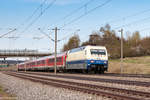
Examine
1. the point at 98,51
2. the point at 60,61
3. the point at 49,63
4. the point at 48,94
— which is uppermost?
the point at 98,51

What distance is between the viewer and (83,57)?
33.5 meters

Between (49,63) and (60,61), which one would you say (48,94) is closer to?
(60,61)

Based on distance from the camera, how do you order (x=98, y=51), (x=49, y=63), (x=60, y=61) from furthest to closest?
(x=49, y=63) → (x=60, y=61) → (x=98, y=51)

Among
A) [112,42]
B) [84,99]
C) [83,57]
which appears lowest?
[84,99]

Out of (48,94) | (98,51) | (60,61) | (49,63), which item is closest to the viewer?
(48,94)

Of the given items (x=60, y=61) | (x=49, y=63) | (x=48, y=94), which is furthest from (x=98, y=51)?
(x=49, y=63)

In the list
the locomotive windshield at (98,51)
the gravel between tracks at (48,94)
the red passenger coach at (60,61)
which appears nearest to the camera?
the gravel between tracks at (48,94)

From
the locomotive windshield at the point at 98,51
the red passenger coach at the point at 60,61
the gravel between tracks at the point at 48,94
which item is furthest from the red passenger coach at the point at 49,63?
the gravel between tracks at the point at 48,94

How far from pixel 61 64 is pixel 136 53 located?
922 inches

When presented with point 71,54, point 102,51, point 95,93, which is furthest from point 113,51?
point 95,93

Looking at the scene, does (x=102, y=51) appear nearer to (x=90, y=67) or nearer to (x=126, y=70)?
(x=90, y=67)

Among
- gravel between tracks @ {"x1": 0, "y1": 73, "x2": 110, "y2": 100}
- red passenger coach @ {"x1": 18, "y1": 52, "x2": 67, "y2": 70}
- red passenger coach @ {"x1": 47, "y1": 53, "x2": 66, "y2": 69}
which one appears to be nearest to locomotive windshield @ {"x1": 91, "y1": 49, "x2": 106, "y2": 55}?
red passenger coach @ {"x1": 18, "y1": 52, "x2": 67, "y2": 70}

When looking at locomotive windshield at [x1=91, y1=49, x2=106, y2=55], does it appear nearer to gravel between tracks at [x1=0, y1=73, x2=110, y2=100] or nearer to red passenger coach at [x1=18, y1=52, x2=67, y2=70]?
red passenger coach at [x1=18, y1=52, x2=67, y2=70]

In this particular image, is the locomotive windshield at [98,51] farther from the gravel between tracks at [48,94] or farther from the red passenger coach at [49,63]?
the gravel between tracks at [48,94]
